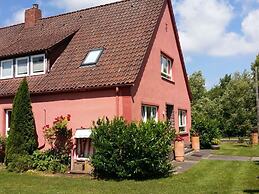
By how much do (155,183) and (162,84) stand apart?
897cm

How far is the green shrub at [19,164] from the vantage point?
16.3 meters

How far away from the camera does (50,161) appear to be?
54.7 ft

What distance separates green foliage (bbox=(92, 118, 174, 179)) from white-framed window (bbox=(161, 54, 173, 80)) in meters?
7.65

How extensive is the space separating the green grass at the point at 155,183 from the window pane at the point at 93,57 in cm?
617

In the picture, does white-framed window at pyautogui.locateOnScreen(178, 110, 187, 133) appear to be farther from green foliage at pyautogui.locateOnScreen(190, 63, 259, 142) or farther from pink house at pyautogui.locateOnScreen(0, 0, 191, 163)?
green foliage at pyautogui.locateOnScreen(190, 63, 259, 142)

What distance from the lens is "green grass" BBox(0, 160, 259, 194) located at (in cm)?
1155

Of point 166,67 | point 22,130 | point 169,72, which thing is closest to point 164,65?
point 166,67

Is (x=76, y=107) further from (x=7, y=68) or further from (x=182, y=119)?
(x=182, y=119)

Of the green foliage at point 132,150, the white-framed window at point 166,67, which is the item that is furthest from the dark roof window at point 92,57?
the green foliage at point 132,150

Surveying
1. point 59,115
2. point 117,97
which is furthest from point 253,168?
point 59,115

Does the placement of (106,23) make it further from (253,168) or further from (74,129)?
(253,168)

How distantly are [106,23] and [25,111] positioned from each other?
23.4 feet

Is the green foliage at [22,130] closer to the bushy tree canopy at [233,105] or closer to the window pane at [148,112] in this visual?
the window pane at [148,112]

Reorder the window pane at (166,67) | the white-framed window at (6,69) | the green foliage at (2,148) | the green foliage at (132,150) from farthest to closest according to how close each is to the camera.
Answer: the window pane at (166,67)
the white-framed window at (6,69)
the green foliage at (2,148)
the green foliage at (132,150)
